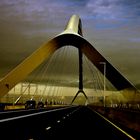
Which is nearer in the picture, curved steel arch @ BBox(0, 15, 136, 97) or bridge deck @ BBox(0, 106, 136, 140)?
bridge deck @ BBox(0, 106, 136, 140)

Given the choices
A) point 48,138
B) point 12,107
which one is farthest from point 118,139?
point 12,107

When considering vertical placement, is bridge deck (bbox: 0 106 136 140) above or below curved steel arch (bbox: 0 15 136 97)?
below

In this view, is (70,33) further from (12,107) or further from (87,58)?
(12,107)

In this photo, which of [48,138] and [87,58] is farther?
[87,58]

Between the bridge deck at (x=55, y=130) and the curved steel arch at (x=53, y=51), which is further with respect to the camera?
the curved steel arch at (x=53, y=51)

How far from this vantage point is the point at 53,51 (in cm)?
8931

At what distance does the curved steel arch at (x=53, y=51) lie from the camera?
81.6m

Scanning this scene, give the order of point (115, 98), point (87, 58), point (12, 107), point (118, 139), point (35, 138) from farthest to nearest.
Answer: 1. point (87, 58)
2. point (115, 98)
3. point (12, 107)
4. point (118, 139)
5. point (35, 138)

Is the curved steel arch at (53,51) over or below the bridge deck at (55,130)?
over

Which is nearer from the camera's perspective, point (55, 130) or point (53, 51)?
point (55, 130)

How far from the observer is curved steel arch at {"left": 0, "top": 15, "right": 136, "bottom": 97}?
81625mm

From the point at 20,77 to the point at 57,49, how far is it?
41.1 feet

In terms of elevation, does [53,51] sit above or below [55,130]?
above

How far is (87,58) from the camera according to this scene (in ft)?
306
